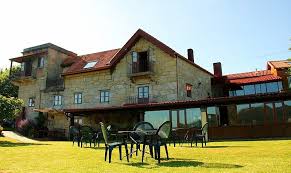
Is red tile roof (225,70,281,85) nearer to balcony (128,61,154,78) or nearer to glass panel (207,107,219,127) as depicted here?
balcony (128,61,154,78)

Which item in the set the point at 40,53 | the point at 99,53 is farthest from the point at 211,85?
the point at 40,53

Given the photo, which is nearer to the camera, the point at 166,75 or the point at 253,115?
the point at 253,115

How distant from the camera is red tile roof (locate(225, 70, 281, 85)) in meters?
28.8

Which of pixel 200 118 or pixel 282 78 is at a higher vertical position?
pixel 282 78

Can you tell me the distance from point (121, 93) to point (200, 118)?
9723 mm

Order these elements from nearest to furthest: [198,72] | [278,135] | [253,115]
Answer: [278,135]
[253,115]
[198,72]

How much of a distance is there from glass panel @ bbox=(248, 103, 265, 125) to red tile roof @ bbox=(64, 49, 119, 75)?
14.0m

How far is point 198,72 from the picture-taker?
92.7 feet

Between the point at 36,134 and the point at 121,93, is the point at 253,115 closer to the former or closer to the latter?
the point at 121,93

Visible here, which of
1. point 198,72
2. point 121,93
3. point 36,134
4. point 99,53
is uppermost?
point 99,53

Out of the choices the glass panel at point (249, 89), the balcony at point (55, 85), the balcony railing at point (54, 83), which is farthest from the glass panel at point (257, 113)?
the balcony railing at point (54, 83)

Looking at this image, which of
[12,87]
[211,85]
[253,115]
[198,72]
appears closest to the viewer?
[253,115]

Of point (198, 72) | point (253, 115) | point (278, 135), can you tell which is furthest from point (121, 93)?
point (278, 135)

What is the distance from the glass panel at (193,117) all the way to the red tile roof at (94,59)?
10728mm
